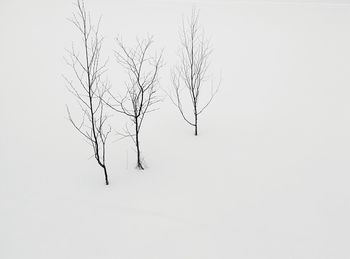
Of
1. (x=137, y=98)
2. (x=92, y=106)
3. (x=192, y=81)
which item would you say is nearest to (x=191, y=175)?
(x=137, y=98)

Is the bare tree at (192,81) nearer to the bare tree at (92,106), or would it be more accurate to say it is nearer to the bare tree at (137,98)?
the bare tree at (137,98)

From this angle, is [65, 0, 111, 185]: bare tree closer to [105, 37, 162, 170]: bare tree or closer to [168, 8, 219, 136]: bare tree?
[105, 37, 162, 170]: bare tree

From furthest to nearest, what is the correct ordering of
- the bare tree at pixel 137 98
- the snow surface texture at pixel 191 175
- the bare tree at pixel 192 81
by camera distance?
the bare tree at pixel 192 81 → the bare tree at pixel 137 98 → the snow surface texture at pixel 191 175

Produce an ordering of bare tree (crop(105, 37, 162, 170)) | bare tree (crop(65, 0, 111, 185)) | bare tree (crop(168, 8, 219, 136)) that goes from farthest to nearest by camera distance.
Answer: bare tree (crop(168, 8, 219, 136)) < bare tree (crop(105, 37, 162, 170)) < bare tree (crop(65, 0, 111, 185))

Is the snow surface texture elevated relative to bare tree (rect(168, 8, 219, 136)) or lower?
lower

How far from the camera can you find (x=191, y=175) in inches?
406

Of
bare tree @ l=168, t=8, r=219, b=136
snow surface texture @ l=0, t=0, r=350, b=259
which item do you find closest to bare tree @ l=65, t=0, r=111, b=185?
snow surface texture @ l=0, t=0, r=350, b=259

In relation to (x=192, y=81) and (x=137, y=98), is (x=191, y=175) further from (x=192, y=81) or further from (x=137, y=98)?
(x=192, y=81)

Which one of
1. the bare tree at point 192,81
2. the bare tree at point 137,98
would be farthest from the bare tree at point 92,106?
the bare tree at point 192,81

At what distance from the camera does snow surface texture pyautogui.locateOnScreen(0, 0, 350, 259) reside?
7508 millimetres

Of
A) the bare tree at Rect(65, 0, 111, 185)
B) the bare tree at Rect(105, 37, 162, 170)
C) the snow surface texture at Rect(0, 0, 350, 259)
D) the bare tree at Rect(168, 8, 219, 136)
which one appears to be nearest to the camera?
the snow surface texture at Rect(0, 0, 350, 259)

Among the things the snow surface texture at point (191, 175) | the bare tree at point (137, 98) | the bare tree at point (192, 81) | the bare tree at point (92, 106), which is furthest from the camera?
the bare tree at point (192, 81)

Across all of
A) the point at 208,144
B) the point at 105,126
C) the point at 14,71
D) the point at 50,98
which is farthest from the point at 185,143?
the point at 14,71

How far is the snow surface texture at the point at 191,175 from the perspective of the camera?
7.51m
